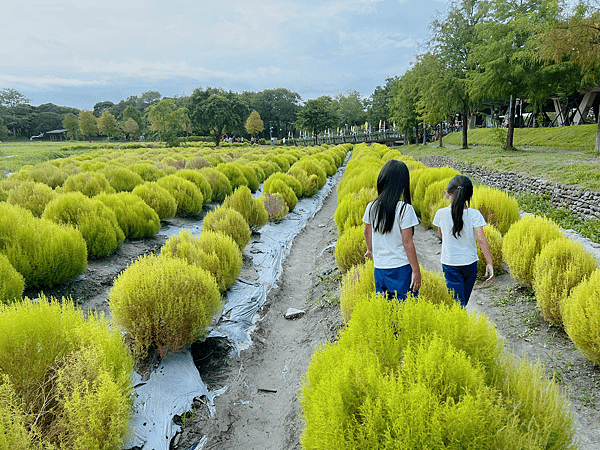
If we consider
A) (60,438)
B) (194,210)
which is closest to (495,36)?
(194,210)

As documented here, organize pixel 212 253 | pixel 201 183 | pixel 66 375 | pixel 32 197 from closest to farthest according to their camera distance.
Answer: pixel 66 375 < pixel 212 253 < pixel 32 197 < pixel 201 183

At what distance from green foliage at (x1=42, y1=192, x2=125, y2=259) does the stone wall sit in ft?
33.0

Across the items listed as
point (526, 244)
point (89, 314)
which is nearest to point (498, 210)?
point (526, 244)

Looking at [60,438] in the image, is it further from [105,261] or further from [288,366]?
[105,261]

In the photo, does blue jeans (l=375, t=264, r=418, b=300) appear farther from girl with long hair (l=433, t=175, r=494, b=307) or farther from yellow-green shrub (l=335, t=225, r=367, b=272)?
yellow-green shrub (l=335, t=225, r=367, b=272)

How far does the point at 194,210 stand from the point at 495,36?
1783 centimetres

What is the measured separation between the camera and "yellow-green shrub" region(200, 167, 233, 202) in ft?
38.4

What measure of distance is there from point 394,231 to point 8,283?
4.06 metres

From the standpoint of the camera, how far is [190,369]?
3.62 metres

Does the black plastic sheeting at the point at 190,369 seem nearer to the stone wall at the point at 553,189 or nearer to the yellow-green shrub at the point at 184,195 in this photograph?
the yellow-green shrub at the point at 184,195

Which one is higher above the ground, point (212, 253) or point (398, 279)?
point (398, 279)

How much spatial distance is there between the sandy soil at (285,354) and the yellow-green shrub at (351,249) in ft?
1.31

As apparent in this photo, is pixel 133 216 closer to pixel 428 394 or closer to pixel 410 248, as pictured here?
pixel 410 248

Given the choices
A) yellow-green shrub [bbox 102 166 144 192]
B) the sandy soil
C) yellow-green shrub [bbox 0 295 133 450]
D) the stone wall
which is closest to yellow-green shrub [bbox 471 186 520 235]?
the sandy soil
